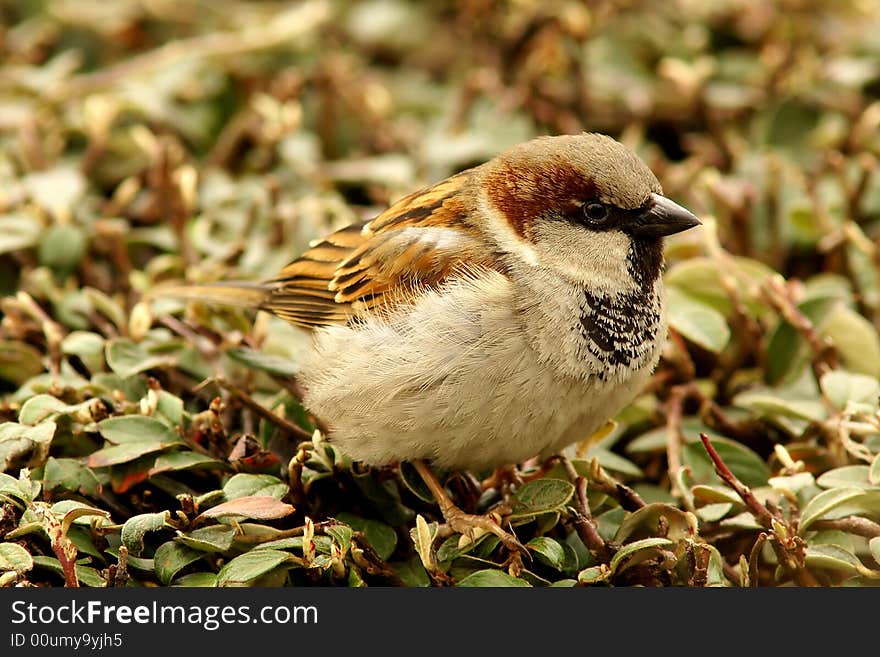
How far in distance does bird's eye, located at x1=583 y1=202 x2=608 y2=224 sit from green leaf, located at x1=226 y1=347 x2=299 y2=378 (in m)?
0.78

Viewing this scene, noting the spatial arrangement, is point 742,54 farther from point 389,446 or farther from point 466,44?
point 389,446

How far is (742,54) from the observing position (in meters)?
4.23

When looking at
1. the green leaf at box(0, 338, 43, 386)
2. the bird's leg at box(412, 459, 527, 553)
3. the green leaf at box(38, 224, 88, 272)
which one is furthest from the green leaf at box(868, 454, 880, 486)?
the green leaf at box(38, 224, 88, 272)

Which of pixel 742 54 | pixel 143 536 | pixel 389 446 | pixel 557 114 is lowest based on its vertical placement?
pixel 143 536

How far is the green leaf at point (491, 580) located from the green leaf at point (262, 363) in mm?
745

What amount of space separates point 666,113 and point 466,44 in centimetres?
86

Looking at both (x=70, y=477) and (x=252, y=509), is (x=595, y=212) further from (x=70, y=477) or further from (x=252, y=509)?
(x=70, y=477)

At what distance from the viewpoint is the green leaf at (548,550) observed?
213 cm

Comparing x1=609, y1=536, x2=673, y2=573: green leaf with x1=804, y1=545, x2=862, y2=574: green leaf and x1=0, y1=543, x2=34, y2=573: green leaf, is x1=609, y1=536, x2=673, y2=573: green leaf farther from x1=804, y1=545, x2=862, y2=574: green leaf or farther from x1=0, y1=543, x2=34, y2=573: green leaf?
x1=0, y1=543, x2=34, y2=573: green leaf

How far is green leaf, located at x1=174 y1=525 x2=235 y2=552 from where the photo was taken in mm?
2064

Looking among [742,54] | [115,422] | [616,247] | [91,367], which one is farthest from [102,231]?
[742,54]

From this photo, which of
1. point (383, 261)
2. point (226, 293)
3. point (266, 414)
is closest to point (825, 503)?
point (383, 261)

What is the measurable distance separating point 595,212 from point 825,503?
76cm

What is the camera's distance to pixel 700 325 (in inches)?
106
